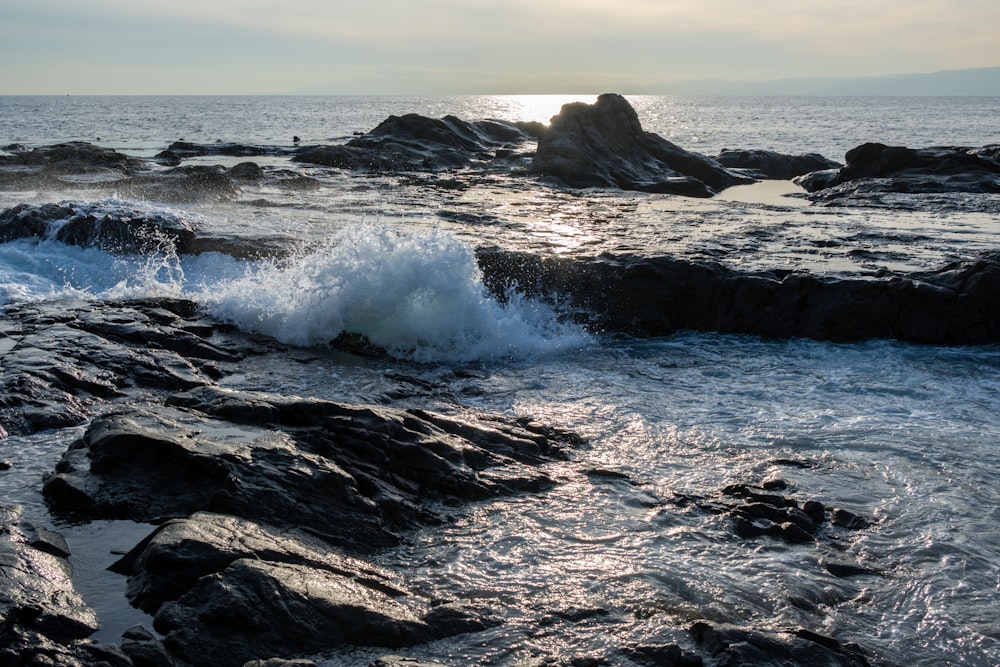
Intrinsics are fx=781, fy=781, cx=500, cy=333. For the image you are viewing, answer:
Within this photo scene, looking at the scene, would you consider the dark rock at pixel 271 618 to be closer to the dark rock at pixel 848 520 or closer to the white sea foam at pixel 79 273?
the dark rock at pixel 848 520

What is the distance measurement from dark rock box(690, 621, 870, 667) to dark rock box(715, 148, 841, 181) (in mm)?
29311

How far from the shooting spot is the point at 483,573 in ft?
15.5

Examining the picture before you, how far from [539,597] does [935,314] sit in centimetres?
846

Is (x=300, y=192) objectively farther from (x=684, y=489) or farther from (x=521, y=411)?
(x=684, y=489)

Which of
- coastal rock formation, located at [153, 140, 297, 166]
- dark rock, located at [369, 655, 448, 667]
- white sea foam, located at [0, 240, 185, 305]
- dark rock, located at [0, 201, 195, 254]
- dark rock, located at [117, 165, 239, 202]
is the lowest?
dark rock, located at [369, 655, 448, 667]

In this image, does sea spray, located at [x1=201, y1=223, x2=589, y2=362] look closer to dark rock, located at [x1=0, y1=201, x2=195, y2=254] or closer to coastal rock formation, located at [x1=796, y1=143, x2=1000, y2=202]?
dark rock, located at [x1=0, y1=201, x2=195, y2=254]

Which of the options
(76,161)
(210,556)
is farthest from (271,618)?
(76,161)

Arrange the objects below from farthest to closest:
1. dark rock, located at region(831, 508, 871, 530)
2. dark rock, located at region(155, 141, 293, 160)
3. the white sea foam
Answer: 1. dark rock, located at region(155, 141, 293, 160)
2. the white sea foam
3. dark rock, located at region(831, 508, 871, 530)

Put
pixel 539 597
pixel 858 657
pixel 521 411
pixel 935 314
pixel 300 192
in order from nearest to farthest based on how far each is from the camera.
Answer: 1. pixel 858 657
2. pixel 539 597
3. pixel 521 411
4. pixel 935 314
5. pixel 300 192

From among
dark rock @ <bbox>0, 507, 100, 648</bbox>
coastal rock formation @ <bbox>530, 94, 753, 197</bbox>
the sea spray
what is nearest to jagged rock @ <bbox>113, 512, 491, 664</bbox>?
dark rock @ <bbox>0, 507, 100, 648</bbox>

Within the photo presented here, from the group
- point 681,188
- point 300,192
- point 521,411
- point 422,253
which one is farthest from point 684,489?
point 681,188

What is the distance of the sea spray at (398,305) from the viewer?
10086 mm

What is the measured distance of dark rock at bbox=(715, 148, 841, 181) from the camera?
3161 cm

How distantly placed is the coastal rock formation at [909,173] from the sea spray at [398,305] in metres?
14.4
